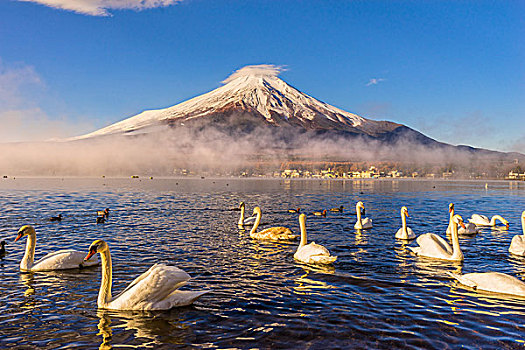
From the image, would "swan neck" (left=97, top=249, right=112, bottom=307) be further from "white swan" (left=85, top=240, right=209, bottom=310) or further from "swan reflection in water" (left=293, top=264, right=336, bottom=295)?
"swan reflection in water" (left=293, top=264, right=336, bottom=295)

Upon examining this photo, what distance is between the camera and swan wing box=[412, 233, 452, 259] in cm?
1577

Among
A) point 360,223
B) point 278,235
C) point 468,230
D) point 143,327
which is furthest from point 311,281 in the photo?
point 468,230

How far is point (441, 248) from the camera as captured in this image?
52.4 ft

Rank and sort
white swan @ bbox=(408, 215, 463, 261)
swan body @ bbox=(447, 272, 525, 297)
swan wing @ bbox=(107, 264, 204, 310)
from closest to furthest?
swan wing @ bbox=(107, 264, 204, 310) → swan body @ bbox=(447, 272, 525, 297) → white swan @ bbox=(408, 215, 463, 261)

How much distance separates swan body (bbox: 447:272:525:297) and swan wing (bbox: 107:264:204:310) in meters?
8.56

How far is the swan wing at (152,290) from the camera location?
9.54 m

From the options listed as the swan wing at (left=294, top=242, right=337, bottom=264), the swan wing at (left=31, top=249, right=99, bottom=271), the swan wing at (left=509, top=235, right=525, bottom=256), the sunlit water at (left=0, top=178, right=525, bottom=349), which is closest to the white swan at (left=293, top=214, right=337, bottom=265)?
the swan wing at (left=294, top=242, right=337, bottom=264)

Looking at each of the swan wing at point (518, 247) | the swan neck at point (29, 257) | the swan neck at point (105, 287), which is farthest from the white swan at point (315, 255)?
the swan neck at point (29, 257)

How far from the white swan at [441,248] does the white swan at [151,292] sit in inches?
413

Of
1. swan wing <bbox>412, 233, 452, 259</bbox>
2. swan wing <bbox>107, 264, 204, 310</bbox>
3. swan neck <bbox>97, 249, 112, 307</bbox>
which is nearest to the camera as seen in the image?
swan wing <bbox>107, 264, 204, 310</bbox>

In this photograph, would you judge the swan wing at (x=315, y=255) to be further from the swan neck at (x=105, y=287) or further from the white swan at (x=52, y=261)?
the white swan at (x=52, y=261)

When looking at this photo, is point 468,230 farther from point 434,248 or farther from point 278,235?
point 278,235

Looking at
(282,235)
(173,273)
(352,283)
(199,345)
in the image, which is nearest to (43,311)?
(173,273)

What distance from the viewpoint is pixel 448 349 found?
26.1 feet
